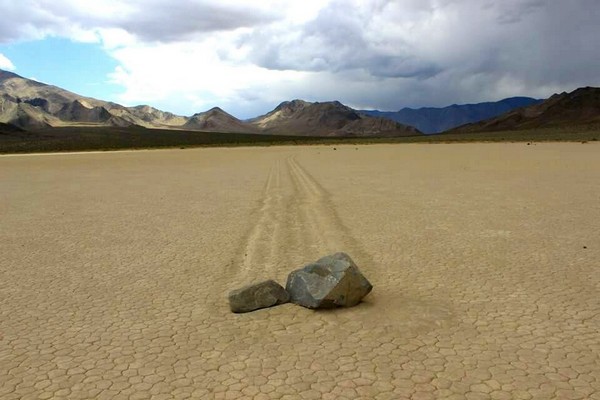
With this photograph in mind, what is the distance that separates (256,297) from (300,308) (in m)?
0.49

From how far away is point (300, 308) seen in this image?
18.8ft

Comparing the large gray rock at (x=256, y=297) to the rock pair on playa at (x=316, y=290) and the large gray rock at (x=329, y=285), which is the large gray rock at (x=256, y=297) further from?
the large gray rock at (x=329, y=285)

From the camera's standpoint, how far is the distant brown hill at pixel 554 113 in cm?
15250

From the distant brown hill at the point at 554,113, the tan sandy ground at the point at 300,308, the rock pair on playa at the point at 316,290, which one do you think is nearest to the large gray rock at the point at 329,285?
the rock pair on playa at the point at 316,290

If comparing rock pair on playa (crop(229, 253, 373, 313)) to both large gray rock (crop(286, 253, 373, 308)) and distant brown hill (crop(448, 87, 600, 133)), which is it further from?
distant brown hill (crop(448, 87, 600, 133))

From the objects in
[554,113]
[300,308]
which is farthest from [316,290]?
[554,113]

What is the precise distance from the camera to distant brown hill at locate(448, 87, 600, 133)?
500 ft

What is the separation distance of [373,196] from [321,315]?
1039cm

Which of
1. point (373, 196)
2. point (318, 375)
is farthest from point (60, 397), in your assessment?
point (373, 196)

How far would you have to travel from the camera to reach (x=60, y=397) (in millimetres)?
3916

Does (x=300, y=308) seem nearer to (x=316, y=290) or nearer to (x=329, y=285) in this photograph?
(x=316, y=290)

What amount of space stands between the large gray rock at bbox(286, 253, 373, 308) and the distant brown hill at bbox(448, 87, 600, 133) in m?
156

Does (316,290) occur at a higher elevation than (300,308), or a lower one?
higher

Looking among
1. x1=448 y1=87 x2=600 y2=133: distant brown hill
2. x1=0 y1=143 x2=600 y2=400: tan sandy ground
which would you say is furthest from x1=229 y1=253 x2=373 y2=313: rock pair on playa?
x1=448 y1=87 x2=600 y2=133: distant brown hill
